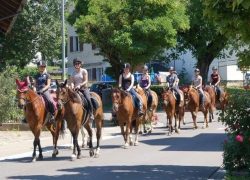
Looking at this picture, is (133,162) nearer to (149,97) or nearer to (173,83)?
(149,97)

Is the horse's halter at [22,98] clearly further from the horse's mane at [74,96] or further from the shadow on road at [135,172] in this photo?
the shadow on road at [135,172]

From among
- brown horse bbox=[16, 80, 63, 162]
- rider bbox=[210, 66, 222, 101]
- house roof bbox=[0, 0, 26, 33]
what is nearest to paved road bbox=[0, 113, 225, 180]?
brown horse bbox=[16, 80, 63, 162]

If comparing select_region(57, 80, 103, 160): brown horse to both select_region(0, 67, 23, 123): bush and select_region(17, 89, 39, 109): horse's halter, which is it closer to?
select_region(17, 89, 39, 109): horse's halter

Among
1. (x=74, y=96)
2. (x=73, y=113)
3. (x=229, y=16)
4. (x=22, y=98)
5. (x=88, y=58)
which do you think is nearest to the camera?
(x=229, y=16)

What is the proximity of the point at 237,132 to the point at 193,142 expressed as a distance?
7.83 meters

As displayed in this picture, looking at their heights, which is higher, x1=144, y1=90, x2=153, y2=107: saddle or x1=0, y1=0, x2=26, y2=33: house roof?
x1=0, y1=0, x2=26, y2=33: house roof

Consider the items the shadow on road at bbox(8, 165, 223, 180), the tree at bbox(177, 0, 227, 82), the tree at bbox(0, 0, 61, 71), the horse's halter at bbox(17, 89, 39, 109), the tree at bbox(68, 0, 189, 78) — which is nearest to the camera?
the shadow on road at bbox(8, 165, 223, 180)

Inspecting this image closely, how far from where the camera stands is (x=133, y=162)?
14.7m

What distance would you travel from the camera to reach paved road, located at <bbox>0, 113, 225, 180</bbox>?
12742 millimetres

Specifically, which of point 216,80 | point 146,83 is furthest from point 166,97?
point 216,80

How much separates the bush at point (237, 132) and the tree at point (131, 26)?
2023 cm

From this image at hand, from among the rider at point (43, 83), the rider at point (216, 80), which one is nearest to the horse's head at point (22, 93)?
the rider at point (43, 83)

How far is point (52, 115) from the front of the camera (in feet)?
52.6

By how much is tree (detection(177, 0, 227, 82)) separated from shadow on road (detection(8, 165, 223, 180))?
27106 millimetres
